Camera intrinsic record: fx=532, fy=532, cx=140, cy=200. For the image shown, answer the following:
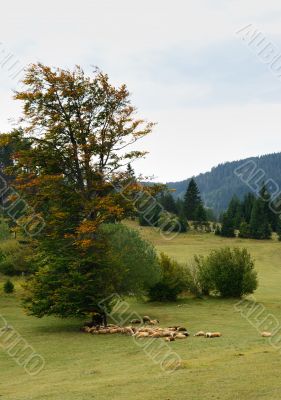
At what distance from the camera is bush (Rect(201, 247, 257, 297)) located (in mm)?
49750

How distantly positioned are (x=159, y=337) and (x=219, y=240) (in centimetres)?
9244

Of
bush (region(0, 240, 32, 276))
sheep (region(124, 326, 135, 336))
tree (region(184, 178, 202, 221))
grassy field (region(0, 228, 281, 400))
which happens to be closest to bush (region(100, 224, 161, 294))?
grassy field (region(0, 228, 281, 400))

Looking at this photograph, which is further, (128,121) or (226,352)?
(128,121)

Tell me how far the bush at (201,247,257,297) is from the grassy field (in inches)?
417

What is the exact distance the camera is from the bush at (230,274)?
49.8 meters

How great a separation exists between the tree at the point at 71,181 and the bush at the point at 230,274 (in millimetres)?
20578

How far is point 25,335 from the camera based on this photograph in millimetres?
29766

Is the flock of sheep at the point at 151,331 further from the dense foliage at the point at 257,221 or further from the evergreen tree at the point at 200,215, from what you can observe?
the evergreen tree at the point at 200,215

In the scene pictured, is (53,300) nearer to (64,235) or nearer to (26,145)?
(64,235)

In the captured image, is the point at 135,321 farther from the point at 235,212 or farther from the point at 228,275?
the point at 235,212

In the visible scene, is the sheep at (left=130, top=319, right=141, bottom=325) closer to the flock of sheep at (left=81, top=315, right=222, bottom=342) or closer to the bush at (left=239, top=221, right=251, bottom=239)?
the flock of sheep at (left=81, top=315, right=222, bottom=342)

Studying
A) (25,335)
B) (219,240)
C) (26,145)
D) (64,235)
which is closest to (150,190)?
(64,235)

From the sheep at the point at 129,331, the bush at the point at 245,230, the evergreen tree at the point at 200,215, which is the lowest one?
the sheep at the point at 129,331

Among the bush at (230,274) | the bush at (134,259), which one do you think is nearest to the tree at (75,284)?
the bush at (134,259)
